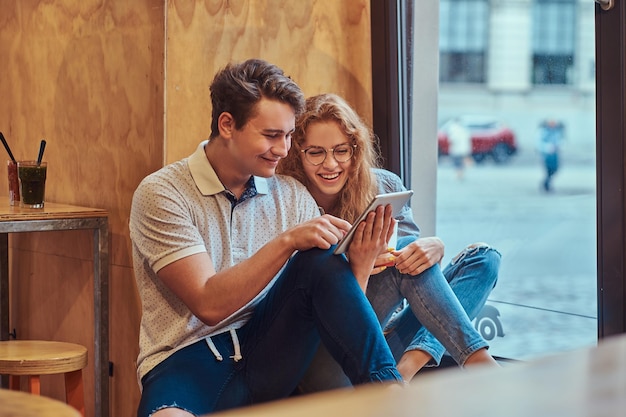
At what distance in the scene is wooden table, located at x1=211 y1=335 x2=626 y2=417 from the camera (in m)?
0.22

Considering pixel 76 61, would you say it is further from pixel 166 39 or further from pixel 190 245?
pixel 190 245

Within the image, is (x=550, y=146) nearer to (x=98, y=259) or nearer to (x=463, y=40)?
(x=463, y=40)

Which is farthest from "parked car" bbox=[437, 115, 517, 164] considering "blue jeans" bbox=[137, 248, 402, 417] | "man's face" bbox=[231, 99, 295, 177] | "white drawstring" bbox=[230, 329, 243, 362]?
"white drawstring" bbox=[230, 329, 243, 362]

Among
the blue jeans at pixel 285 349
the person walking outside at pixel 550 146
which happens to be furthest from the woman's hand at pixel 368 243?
the person walking outside at pixel 550 146

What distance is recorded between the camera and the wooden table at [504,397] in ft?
0.73

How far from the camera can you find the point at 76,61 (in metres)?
2.92

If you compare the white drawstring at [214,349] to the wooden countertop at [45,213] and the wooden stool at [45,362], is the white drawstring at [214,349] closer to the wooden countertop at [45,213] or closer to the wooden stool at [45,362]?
the wooden stool at [45,362]

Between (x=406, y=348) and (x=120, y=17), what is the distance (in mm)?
1325

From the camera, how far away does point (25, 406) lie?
0.26 metres

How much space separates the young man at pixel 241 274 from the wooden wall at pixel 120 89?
1.27ft

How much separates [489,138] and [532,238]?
0.34m

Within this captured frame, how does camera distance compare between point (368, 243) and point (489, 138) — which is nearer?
point (368, 243)

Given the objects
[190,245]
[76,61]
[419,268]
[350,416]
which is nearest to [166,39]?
[76,61]

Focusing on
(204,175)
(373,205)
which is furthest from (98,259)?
(373,205)
